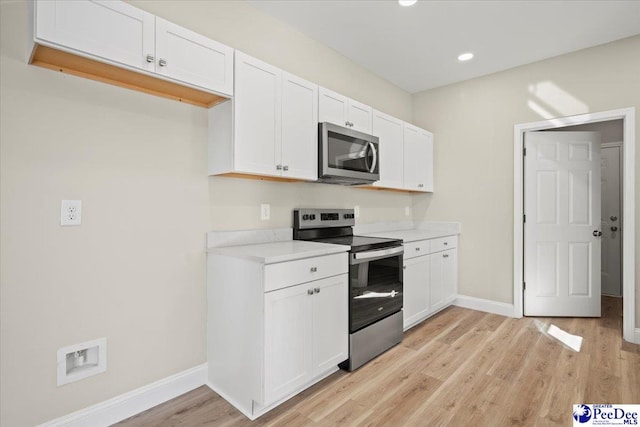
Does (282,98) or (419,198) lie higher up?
(282,98)

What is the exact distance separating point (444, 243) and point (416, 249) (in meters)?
0.71

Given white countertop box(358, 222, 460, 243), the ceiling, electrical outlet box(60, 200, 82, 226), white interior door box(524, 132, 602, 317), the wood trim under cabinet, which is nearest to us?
the wood trim under cabinet

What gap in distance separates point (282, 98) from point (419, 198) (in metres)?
2.68

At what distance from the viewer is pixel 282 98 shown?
2299 millimetres

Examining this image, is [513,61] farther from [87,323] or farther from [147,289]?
[87,323]

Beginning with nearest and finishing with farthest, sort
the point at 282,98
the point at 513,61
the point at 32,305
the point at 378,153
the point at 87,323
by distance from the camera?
the point at 32,305, the point at 87,323, the point at 282,98, the point at 378,153, the point at 513,61

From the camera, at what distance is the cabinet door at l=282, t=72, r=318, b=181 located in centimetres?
233

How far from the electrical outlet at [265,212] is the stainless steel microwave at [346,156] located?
0.47 meters

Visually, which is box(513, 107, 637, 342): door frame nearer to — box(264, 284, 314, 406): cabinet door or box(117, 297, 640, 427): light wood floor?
box(117, 297, 640, 427): light wood floor

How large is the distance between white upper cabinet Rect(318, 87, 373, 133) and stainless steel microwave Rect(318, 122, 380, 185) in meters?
0.11

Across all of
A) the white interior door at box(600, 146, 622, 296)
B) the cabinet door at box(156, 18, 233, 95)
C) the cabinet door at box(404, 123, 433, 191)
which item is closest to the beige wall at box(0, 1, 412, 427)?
the cabinet door at box(156, 18, 233, 95)

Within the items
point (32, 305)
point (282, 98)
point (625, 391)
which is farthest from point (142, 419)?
point (625, 391)

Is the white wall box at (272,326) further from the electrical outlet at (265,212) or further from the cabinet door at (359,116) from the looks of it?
the cabinet door at (359,116)

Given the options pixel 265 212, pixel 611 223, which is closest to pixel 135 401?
pixel 265 212
